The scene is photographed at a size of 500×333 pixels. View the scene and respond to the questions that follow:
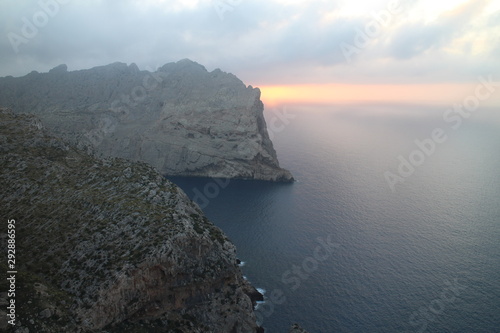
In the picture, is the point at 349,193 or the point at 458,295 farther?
the point at 349,193

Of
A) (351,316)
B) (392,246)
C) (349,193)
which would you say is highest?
(349,193)

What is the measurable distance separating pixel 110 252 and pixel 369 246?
67.6 metres

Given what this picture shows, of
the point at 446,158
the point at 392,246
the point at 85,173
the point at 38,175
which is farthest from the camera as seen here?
the point at 446,158

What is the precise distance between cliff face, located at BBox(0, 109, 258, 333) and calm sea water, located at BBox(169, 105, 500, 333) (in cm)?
1953

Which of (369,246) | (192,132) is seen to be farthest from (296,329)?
(192,132)

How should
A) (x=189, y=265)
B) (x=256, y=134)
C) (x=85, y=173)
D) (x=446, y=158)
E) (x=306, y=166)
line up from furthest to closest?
(x=446, y=158) < (x=306, y=166) < (x=256, y=134) < (x=85, y=173) < (x=189, y=265)

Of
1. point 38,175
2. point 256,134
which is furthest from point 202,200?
point 38,175

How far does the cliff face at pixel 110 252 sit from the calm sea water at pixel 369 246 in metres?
19.5

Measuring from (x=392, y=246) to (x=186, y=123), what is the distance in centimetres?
11514

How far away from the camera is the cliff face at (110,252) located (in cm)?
4084

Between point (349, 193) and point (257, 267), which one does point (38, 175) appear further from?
point (349, 193)

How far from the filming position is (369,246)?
89.9 m

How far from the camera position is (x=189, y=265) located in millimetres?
48906

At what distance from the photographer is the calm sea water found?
64688 millimetres
